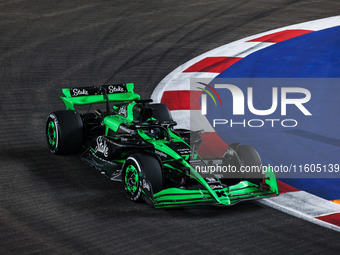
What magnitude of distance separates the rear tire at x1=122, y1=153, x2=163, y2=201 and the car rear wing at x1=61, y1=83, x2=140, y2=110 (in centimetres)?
236

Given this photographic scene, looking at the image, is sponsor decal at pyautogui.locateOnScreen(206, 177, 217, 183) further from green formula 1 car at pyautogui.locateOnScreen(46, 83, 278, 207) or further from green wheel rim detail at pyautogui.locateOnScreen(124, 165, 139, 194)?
green wheel rim detail at pyautogui.locateOnScreen(124, 165, 139, 194)

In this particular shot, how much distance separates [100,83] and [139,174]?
5640 mm

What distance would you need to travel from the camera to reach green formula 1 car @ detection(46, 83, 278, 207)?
22.9ft

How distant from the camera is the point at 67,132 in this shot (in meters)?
8.80

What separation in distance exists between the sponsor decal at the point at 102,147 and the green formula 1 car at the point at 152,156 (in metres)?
0.01

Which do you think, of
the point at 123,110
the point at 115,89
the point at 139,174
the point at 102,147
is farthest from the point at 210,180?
the point at 115,89

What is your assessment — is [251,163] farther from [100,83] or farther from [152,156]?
[100,83]

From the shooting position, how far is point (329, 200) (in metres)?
7.43

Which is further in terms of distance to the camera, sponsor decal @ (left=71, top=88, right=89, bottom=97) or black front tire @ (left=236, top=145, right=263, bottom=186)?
sponsor decal @ (left=71, top=88, right=89, bottom=97)

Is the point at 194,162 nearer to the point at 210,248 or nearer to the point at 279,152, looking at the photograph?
the point at 210,248

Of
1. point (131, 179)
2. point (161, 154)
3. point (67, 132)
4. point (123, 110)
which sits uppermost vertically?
point (123, 110)

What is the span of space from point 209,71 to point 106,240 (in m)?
7.34

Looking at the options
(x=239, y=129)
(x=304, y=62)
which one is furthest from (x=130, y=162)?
(x=304, y=62)

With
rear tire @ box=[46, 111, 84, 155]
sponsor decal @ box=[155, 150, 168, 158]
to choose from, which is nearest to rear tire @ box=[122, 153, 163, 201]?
sponsor decal @ box=[155, 150, 168, 158]
